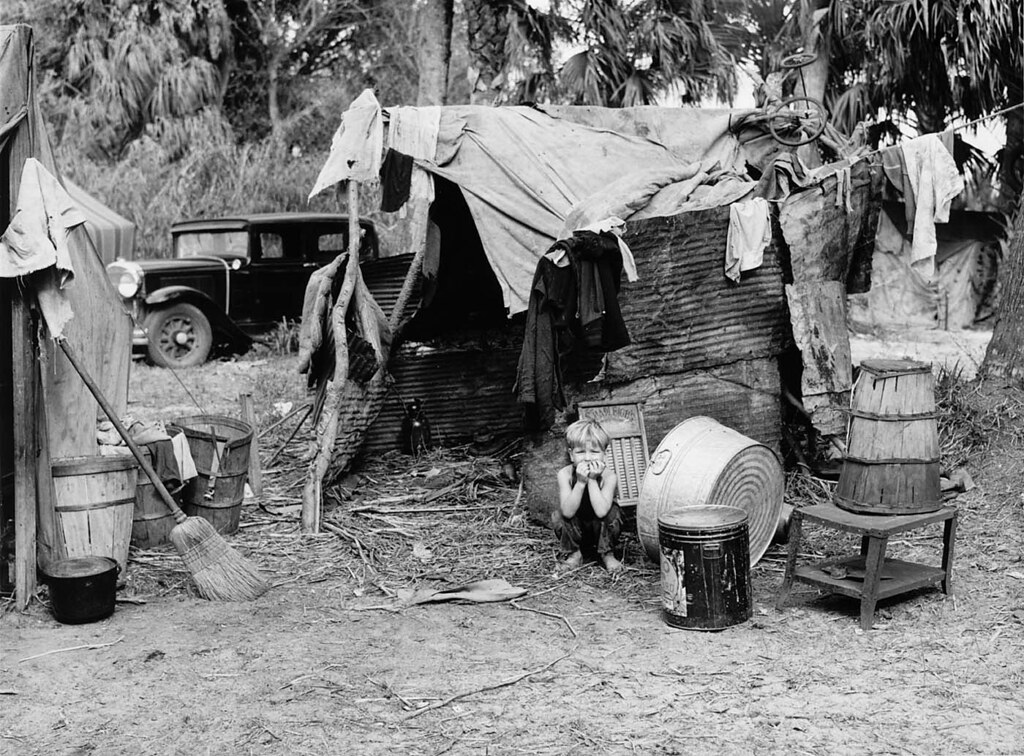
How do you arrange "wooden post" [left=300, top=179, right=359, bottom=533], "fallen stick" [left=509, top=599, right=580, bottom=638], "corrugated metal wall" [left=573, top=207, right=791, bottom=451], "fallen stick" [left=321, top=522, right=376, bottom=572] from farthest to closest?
"wooden post" [left=300, top=179, right=359, bottom=533], "corrugated metal wall" [left=573, top=207, right=791, bottom=451], "fallen stick" [left=321, top=522, right=376, bottom=572], "fallen stick" [left=509, top=599, right=580, bottom=638]

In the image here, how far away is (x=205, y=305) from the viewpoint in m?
13.9

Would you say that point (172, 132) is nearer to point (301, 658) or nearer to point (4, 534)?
point (4, 534)

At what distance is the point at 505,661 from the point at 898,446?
2075 millimetres

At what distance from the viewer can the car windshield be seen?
48.2 ft

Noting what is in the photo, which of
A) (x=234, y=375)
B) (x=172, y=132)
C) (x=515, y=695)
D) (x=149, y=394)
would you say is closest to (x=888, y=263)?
(x=234, y=375)

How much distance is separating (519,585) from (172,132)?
17.1m

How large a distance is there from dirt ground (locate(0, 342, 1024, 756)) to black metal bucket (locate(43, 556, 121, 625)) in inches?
3.3

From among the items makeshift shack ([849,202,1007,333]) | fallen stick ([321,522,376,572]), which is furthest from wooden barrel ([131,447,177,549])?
makeshift shack ([849,202,1007,333])

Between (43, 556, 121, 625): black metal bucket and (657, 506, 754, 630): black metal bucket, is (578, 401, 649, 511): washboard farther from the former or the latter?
(43, 556, 121, 625): black metal bucket

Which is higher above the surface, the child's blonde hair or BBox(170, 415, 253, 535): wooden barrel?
the child's blonde hair

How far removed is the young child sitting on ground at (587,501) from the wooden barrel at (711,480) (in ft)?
0.62

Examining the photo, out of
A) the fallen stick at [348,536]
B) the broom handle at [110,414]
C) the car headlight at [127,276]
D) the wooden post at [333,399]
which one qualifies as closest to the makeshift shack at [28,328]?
the broom handle at [110,414]

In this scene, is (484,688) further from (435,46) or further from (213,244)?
(213,244)

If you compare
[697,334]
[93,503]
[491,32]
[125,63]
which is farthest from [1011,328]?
[125,63]
